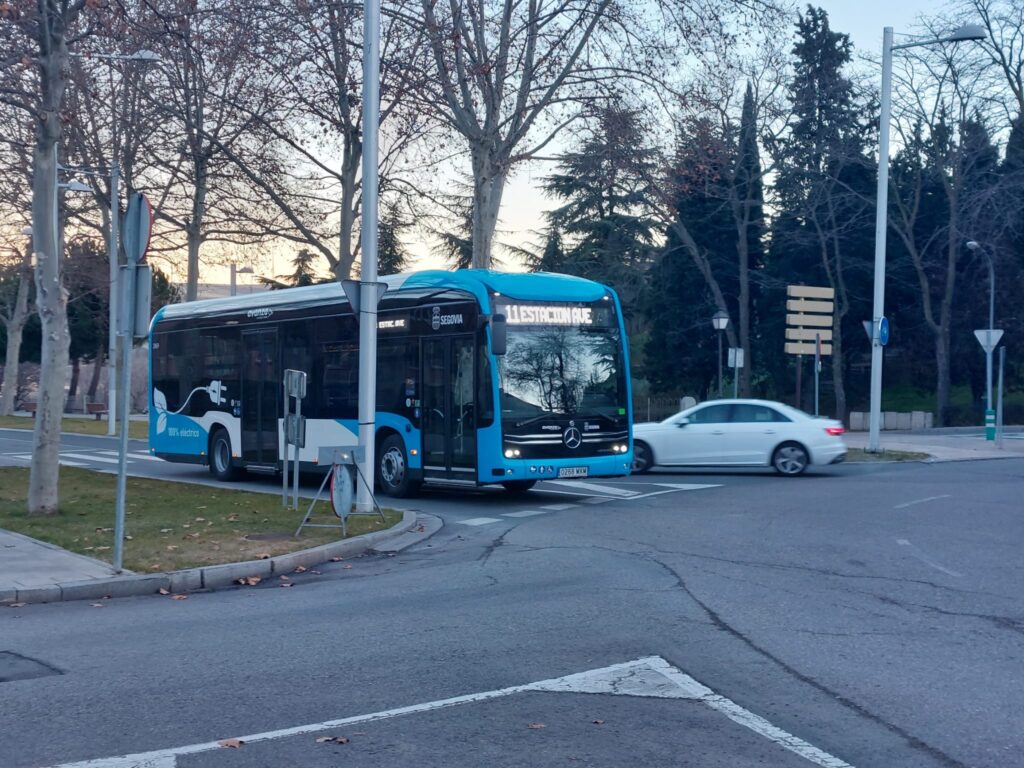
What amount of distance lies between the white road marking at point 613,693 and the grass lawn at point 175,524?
5231mm

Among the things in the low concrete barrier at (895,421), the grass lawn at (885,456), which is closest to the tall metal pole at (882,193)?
the grass lawn at (885,456)

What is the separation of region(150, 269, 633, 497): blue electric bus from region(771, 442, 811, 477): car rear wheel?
5.39 meters

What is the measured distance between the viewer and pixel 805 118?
49906mm

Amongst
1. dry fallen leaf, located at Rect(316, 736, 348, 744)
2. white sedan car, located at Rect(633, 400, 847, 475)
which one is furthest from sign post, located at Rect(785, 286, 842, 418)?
dry fallen leaf, located at Rect(316, 736, 348, 744)

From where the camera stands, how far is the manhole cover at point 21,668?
22.9 feet

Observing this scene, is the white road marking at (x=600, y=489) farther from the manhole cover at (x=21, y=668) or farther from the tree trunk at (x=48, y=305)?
the manhole cover at (x=21, y=668)

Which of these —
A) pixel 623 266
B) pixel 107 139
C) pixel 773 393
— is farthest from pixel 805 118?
pixel 107 139

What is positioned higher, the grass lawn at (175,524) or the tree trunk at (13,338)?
the tree trunk at (13,338)

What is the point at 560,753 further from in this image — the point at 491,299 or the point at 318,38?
the point at 318,38

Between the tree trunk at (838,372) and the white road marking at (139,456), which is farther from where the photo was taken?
the tree trunk at (838,372)

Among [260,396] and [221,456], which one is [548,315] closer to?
[260,396]

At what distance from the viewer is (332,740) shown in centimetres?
559

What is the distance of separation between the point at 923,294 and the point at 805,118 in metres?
9.82

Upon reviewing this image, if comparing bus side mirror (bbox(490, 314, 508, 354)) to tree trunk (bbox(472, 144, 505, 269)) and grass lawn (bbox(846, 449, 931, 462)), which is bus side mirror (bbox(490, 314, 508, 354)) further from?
grass lawn (bbox(846, 449, 931, 462))
